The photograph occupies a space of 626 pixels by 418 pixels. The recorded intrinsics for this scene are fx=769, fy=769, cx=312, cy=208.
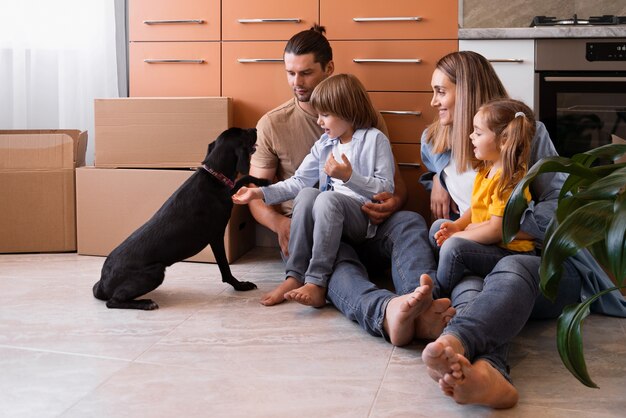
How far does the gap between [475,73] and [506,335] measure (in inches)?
38.2

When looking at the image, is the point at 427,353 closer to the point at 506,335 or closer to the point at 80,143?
the point at 506,335

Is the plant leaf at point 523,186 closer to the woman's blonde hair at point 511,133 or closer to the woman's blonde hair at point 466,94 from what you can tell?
the woman's blonde hair at point 511,133

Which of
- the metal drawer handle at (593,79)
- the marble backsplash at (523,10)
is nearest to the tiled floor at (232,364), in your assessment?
the metal drawer handle at (593,79)

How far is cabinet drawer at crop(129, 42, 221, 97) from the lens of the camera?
3.13m

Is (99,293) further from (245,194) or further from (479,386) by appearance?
(479,386)

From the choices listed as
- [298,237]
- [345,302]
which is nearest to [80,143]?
[298,237]

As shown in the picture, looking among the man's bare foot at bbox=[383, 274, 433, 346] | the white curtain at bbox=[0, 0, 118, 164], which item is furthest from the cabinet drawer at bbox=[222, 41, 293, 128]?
the man's bare foot at bbox=[383, 274, 433, 346]

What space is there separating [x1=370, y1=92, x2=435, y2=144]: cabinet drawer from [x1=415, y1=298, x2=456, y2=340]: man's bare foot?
1.20 meters

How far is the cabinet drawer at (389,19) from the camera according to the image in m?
2.90

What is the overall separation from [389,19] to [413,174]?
602 millimetres

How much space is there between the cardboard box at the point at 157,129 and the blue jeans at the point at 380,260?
0.82 meters

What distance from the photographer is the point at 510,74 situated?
2.86 m

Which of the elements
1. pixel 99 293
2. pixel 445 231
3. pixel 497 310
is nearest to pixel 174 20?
pixel 99 293

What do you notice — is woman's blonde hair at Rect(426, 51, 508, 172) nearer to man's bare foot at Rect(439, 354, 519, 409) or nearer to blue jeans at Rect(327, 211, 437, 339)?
blue jeans at Rect(327, 211, 437, 339)
